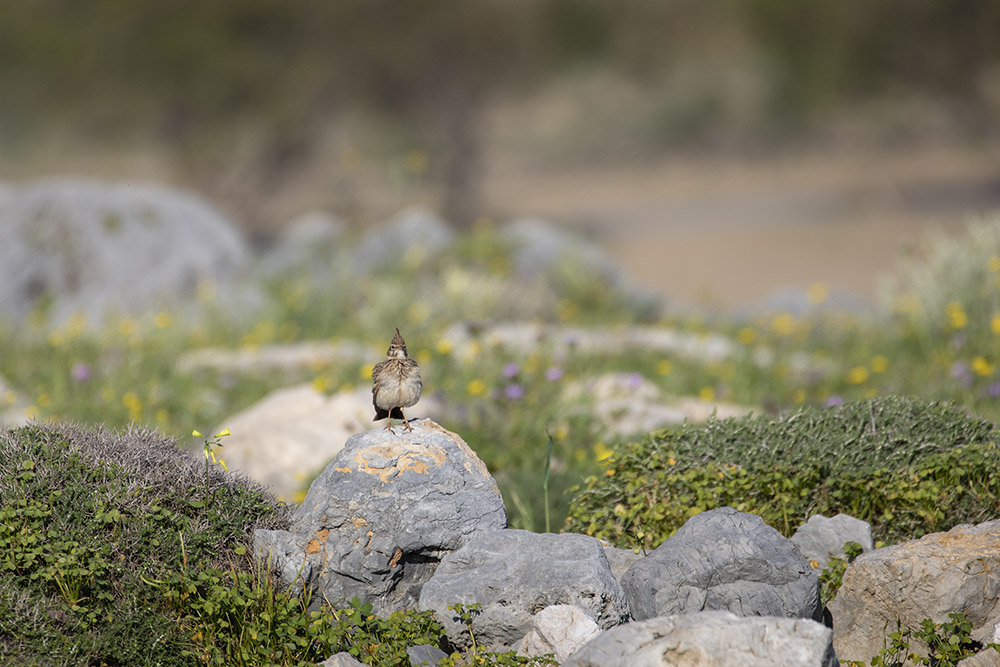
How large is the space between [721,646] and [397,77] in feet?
48.2

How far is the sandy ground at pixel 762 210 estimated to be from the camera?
1602 cm

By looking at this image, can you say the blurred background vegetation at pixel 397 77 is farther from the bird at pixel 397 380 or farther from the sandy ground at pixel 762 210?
the bird at pixel 397 380

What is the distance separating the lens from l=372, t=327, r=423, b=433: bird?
3451 mm

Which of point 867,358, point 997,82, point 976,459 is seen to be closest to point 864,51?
point 997,82

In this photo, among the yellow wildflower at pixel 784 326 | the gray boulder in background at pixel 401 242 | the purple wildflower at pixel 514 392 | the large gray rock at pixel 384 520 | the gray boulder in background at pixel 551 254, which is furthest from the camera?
the gray boulder in background at pixel 401 242

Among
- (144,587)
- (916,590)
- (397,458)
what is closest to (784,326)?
(916,590)

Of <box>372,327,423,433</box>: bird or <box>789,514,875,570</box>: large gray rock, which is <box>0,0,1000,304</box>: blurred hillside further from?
<box>789,514,875,570</box>: large gray rock

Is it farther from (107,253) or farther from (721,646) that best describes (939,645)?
(107,253)

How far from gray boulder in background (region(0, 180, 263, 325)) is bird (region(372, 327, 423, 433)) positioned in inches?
215

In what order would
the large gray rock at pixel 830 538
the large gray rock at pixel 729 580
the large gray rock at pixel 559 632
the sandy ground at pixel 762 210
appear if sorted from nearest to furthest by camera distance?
the large gray rock at pixel 559 632, the large gray rock at pixel 729 580, the large gray rock at pixel 830 538, the sandy ground at pixel 762 210

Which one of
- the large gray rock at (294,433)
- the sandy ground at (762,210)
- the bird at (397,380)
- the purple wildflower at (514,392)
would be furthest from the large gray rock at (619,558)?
the sandy ground at (762,210)

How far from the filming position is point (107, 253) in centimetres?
937

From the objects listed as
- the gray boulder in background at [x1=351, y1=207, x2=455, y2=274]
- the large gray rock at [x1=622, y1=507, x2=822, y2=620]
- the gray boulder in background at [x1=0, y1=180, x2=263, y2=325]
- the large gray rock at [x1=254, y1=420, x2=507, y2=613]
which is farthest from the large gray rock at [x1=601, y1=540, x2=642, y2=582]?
the gray boulder in background at [x1=351, y1=207, x2=455, y2=274]

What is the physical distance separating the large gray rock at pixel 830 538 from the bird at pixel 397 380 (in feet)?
4.72
